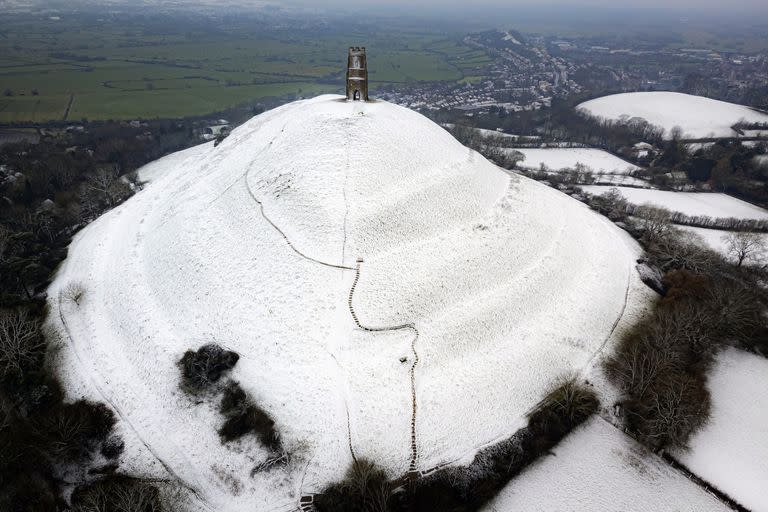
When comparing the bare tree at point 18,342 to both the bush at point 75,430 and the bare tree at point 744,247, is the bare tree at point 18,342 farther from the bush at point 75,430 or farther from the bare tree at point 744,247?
the bare tree at point 744,247

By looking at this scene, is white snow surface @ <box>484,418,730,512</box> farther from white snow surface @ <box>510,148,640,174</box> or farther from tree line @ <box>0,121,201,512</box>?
white snow surface @ <box>510,148,640,174</box>

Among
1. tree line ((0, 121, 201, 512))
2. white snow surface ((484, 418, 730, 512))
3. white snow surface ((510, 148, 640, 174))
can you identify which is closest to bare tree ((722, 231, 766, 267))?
white snow surface ((510, 148, 640, 174))

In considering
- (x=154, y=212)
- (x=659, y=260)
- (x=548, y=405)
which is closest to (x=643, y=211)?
(x=659, y=260)

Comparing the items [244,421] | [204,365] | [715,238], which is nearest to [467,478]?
[244,421]

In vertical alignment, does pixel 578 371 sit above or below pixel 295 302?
below

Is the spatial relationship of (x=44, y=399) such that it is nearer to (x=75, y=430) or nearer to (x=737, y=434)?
(x=75, y=430)

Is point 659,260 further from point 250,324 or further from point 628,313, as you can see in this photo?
point 250,324

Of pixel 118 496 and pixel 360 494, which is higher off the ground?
pixel 360 494
